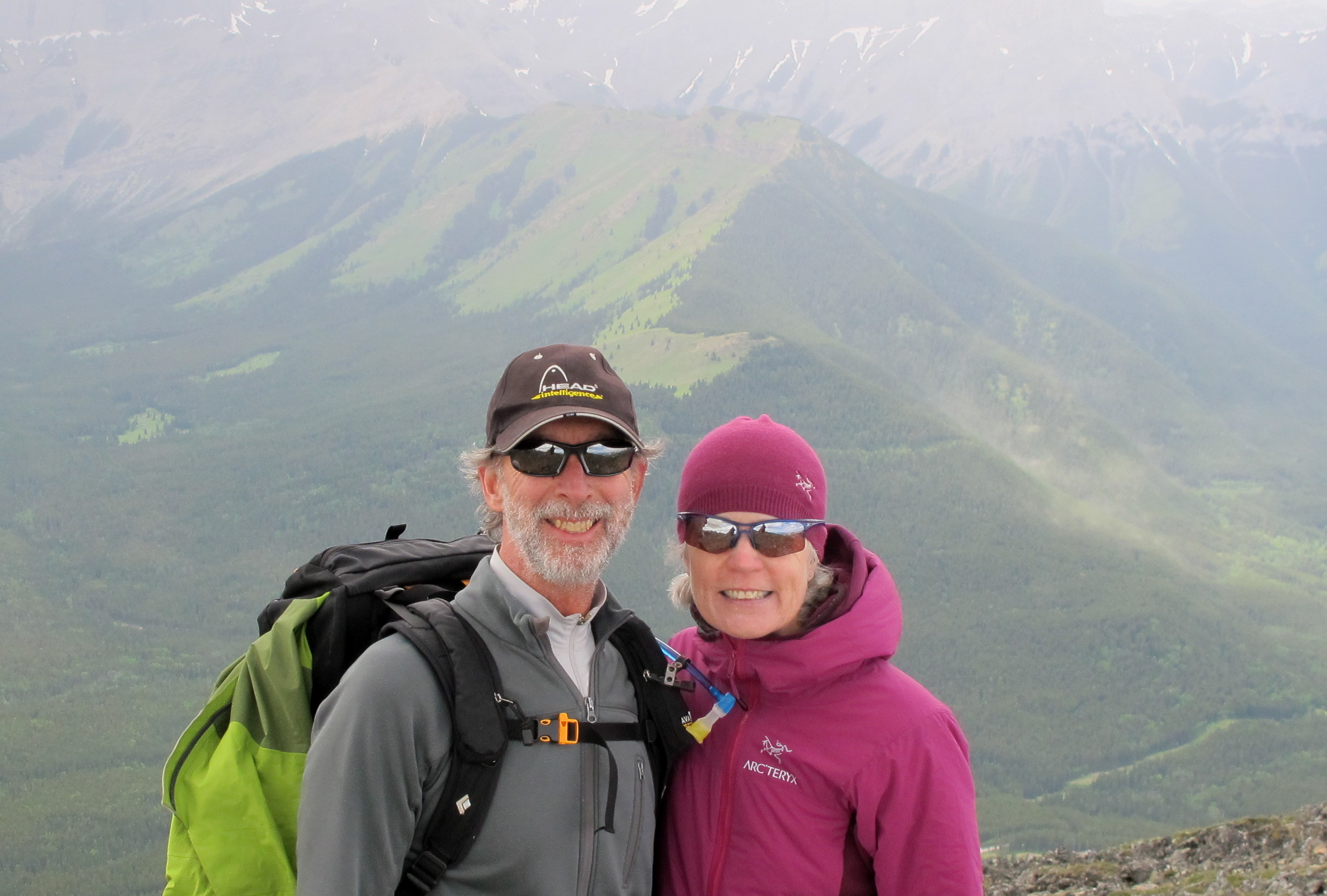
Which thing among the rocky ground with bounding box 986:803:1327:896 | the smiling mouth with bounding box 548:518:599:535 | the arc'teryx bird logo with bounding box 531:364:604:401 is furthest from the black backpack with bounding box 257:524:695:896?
the rocky ground with bounding box 986:803:1327:896

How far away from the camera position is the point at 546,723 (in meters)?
5.98

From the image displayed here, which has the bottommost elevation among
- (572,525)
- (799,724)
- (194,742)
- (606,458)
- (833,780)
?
(833,780)

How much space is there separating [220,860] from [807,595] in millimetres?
3544

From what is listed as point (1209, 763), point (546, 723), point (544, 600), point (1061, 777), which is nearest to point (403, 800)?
point (546, 723)

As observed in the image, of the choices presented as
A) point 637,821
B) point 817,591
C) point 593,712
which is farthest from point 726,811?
point 817,591

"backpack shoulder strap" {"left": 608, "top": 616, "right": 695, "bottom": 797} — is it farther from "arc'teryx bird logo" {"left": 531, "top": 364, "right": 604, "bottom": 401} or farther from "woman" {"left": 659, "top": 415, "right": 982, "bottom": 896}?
"arc'teryx bird logo" {"left": 531, "top": 364, "right": 604, "bottom": 401}

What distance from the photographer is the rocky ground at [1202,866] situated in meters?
25.5

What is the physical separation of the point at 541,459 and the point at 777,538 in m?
1.49

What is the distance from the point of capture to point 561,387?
6410 millimetres

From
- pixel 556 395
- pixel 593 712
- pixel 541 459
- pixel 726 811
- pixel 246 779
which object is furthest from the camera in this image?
pixel 726 811

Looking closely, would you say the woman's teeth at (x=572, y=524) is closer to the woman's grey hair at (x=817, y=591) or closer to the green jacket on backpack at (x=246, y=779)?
the woman's grey hair at (x=817, y=591)

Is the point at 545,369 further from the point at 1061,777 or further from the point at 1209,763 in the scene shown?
the point at 1209,763

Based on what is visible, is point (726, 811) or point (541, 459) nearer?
point (541, 459)

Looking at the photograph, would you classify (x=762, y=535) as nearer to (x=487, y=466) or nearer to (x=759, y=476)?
(x=759, y=476)
